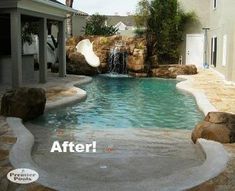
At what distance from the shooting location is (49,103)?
11016 mm

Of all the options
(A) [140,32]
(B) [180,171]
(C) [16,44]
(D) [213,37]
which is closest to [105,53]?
(A) [140,32]

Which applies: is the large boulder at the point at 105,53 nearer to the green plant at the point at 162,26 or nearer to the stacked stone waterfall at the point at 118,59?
the stacked stone waterfall at the point at 118,59

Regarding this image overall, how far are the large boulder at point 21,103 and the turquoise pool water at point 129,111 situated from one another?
1.21 ft

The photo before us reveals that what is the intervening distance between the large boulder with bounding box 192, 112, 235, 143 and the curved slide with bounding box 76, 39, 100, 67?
16.2 meters

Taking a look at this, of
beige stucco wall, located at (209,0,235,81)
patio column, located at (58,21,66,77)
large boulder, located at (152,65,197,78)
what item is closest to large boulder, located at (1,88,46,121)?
patio column, located at (58,21,66,77)

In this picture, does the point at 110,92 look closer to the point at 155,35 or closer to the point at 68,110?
the point at 68,110

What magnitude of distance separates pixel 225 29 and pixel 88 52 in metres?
8.84

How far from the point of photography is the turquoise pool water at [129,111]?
32.0 ft

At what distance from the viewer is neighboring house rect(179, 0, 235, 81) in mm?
17188

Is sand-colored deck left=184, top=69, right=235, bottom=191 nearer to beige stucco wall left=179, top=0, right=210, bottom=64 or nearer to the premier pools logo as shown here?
the premier pools logo

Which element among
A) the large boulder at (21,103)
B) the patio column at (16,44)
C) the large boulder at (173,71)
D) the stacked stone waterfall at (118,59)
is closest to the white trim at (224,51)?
the large boulder at (173,71)

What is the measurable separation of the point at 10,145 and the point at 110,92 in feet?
30.5

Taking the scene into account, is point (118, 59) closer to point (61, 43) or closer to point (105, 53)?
point (105, 53)

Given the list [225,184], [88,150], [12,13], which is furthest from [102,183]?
[12,13]
